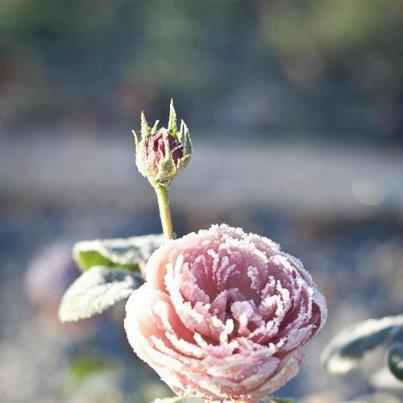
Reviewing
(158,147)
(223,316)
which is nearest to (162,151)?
(158,147)

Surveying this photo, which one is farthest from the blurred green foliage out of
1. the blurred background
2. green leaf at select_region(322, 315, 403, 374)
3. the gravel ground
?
green leaf at select_region(322, 315, 403, 374)

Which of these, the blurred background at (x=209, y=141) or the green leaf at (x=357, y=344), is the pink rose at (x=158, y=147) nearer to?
the green leaf at (x=357, y=344)

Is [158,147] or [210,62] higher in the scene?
[210,62]

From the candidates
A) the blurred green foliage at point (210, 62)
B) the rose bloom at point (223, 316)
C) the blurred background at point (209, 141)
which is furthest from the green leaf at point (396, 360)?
the blurred green foliage at point (210, 62)

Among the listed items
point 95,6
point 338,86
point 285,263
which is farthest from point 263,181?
point 285,263

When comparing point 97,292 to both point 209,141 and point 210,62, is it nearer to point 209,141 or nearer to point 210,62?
point 209,141
